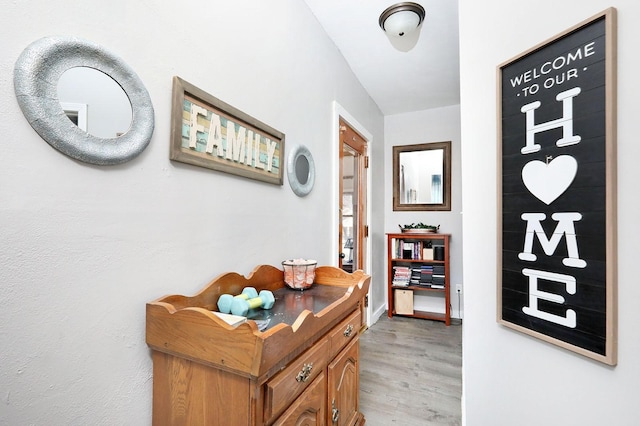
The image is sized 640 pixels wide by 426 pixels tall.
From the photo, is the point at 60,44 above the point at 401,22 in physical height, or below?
below

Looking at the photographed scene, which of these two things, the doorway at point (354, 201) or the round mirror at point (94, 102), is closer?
the round mirror at point (94, 102)

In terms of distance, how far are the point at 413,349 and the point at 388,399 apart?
0.92 meters

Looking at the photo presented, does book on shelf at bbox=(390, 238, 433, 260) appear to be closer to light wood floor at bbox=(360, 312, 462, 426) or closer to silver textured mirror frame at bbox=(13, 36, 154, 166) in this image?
light wood floor at bbox=(360, 312, 462, 426)

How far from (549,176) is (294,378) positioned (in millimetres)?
1161

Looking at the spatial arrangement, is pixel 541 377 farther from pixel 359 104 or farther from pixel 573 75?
pixel 359 104

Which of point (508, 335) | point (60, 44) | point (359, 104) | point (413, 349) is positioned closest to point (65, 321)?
point (60, 44)

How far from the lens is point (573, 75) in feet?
3.33

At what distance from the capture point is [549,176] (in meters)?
1.09

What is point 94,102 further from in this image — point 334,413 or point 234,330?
point 334,413

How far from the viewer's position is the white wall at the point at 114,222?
740 mm

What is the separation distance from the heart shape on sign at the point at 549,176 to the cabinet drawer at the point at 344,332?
38.6 inches

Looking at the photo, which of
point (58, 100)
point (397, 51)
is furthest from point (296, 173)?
point (397, 51)

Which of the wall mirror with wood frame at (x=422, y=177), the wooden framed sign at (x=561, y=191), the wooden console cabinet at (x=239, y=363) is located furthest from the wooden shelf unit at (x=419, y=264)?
the wooden console cabinet at (x=239, y=363)

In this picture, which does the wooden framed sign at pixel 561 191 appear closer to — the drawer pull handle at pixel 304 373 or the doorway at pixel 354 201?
the drawer pull handle at pixel 304 373
